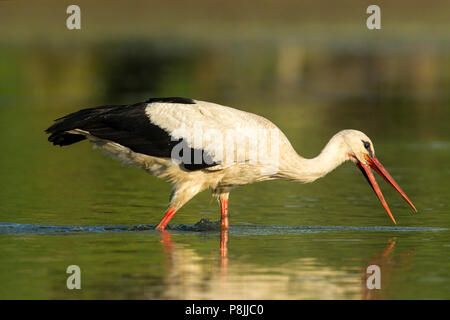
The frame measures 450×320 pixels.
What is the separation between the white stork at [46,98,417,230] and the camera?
40.8 ft

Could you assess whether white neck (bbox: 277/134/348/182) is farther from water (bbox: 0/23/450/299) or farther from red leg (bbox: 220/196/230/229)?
red leg (bbox: 220/196/230/229)

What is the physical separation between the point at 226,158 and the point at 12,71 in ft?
80.3

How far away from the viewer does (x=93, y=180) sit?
16.8m

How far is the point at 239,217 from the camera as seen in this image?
44.3 ft

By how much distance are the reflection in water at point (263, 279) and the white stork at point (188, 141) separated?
1.74 metres

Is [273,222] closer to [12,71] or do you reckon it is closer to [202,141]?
[202,141]

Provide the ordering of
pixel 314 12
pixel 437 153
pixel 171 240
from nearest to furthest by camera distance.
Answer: pixel 171 240 < pixel 437 153 < pixel 314 12

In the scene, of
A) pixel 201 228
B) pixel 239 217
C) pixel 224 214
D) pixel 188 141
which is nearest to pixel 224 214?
pixel 224 214

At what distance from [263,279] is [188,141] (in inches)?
122

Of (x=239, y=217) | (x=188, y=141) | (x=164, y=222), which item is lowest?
(x=239, y=217)

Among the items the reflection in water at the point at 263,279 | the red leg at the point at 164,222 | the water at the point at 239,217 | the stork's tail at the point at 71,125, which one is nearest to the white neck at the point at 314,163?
the water at the point at 239,217

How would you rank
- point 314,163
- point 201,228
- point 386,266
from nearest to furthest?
point 386,266 < point 201,228 < point 314,163

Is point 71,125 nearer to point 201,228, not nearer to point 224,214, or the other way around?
point 201,228
